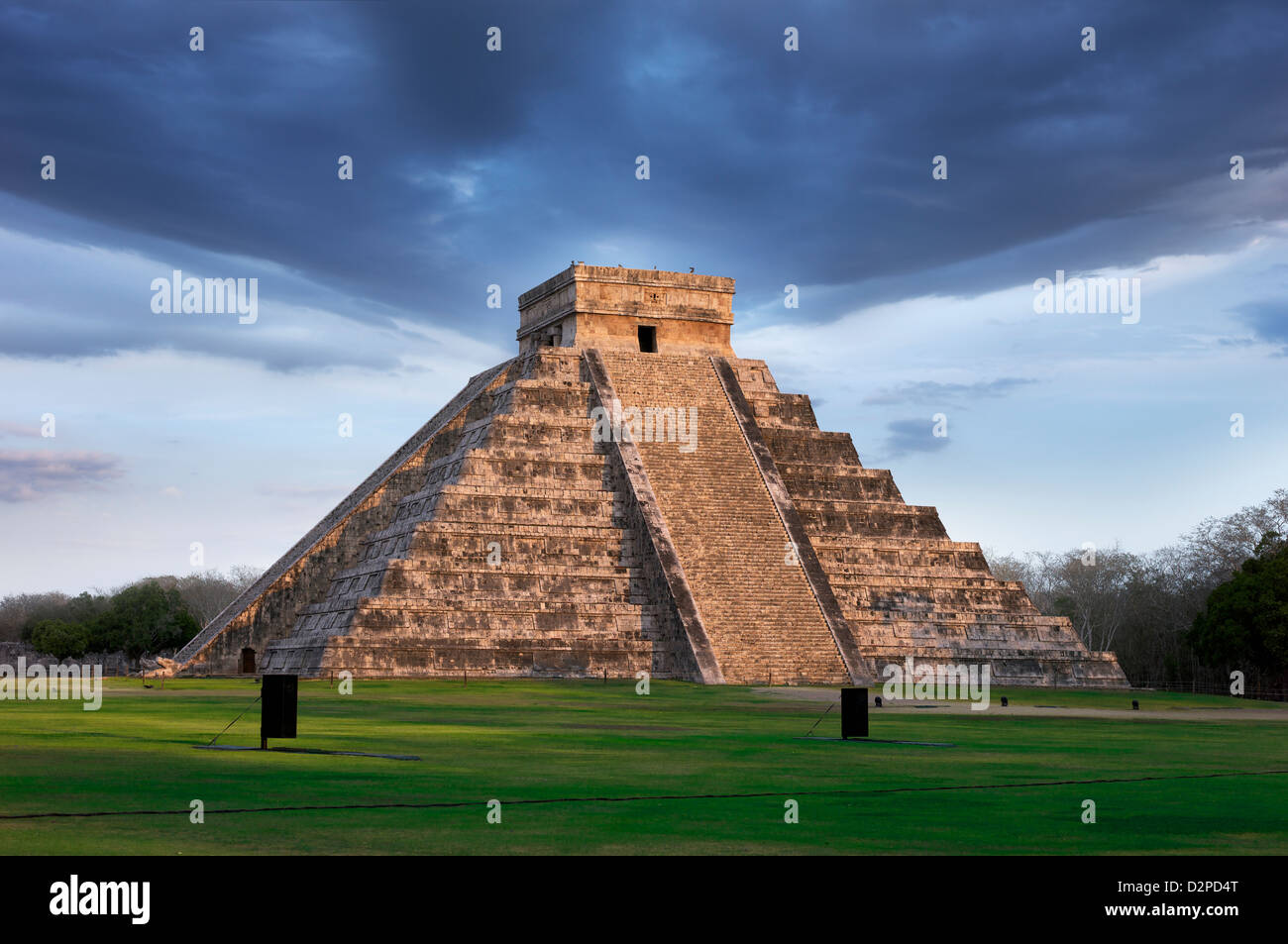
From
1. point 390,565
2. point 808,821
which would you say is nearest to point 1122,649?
point 390,565

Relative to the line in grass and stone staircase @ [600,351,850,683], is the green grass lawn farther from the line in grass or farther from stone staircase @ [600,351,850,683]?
stone staircase @ [600,351,850,683]

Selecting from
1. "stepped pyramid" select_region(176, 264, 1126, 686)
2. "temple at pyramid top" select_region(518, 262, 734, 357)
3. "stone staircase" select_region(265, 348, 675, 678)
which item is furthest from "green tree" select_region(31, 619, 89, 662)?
"temple at pyramid top" select_region(518, 262, 734, 357)

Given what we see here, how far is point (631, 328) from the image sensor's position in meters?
51.2

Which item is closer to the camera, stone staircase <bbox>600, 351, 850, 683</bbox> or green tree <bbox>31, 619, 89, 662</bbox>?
stone staircase <bbox>600, 351, 850, 683</bbox>

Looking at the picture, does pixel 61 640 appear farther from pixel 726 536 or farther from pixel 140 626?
pixel 726 536

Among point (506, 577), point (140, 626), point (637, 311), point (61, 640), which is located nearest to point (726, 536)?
point (506, 577)

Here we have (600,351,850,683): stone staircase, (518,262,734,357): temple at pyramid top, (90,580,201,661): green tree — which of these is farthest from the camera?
(90,580,201,661): green tree

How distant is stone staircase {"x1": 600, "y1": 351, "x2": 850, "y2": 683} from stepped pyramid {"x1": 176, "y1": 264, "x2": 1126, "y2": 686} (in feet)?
0.24

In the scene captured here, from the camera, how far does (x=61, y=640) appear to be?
69375 mm

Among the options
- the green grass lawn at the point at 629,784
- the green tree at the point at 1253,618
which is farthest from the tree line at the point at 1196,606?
the green grass lawn at the point at 629,784

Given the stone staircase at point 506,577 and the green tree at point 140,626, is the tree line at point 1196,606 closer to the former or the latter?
the stone staircase at point 506,577

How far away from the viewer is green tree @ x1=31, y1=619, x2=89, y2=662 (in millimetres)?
69188
